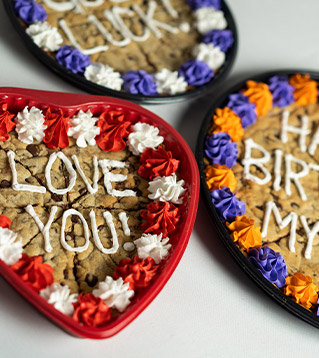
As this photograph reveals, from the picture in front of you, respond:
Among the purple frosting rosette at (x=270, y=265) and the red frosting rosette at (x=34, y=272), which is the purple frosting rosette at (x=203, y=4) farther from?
the red frosting rosette at (x=34, y=272)

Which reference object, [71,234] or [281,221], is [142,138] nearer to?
[71,234]

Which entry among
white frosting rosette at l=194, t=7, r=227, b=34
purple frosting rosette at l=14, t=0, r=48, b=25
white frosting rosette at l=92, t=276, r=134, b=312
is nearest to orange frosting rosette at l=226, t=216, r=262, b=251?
white frosting rosette at l=92, t=276, r=134, b=312

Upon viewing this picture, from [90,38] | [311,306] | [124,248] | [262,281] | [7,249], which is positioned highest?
[90,38]

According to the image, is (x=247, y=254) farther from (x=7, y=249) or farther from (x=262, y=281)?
(x=7, y=249)

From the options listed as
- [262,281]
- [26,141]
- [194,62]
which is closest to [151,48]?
[194,62]

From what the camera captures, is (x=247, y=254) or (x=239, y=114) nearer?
(x=247, y=254)

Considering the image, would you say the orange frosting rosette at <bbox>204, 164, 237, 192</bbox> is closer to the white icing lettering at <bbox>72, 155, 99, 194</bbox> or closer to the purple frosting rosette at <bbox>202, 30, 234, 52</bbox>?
the white icing lettering at <bbox>72, 155, 99, 194</bbox>

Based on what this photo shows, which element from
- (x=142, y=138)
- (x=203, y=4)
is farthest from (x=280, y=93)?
(x=142, y=138)

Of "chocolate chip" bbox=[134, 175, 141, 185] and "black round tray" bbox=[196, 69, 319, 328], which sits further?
"chocolate chip" bbox=[134, 175, 141, 185]
